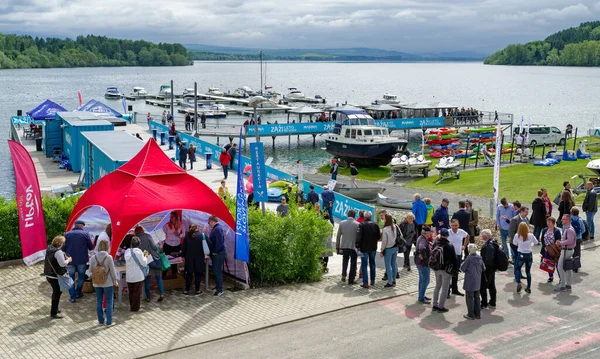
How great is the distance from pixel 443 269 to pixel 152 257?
18.3 ft

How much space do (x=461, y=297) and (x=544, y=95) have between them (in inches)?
5176

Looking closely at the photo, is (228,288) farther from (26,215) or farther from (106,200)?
(26,215)

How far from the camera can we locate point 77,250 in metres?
12.9

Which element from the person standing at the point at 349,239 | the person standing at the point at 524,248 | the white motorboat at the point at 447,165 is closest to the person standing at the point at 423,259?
the person standing at the point at 349,239

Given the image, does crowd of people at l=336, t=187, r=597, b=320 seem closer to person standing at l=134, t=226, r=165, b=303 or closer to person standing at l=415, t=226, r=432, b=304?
person standing at l=415, t=226, r=432, b=304

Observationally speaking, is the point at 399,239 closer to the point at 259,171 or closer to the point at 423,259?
the point at 423,259

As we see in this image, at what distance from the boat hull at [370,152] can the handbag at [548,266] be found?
28186mm

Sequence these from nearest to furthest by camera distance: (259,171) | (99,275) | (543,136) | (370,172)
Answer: (99,275) → (259,171) → (370,172) → (543,136)

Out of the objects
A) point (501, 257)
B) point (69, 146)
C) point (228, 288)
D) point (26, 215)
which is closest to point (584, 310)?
point (501, 257)

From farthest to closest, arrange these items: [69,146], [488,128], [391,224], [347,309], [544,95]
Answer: [544,95] → [488,128] → [69,146] → [391,224] → [347,309]

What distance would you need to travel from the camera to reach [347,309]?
13125 millimetres

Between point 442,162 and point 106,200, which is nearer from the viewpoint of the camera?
point 106,200

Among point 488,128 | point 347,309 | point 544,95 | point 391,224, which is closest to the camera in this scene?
point 347,309

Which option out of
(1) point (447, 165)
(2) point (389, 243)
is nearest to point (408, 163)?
(1) point (447, 165)
